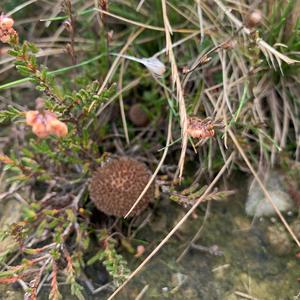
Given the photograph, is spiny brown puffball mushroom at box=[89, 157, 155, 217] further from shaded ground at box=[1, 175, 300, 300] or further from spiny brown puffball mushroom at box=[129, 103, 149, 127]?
spiny brown puffball mushroom at box=[129, 103, 149, 127]

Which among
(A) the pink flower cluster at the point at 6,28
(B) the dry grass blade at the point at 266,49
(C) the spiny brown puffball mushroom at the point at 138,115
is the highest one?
(A) the pink flower cluster at the point at 6,28

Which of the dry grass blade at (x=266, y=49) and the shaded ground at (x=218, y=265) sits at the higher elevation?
the dry grass blade at (x=266, y=49)

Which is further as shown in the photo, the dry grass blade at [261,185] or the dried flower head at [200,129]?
the dry grass blade at [261,185]

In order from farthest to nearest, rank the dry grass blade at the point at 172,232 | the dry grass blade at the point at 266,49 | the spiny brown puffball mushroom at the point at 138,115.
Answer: the spiny brown puffball mushroom at the point at 138,115
the dry grass blade at the point at 266,49
the dry grass blade at the point at 172,232

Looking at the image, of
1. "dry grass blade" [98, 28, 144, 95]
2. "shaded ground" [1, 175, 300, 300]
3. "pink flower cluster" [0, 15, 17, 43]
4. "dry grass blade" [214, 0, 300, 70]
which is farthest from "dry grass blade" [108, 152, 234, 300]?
"pink flower cluster" [0, 15, 17, 43]

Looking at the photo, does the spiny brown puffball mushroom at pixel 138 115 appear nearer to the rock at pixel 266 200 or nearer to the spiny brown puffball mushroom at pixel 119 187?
the spiny brown puffball mushroom at pixel 119 187

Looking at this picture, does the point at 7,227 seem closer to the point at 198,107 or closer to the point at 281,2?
the point at 198,107

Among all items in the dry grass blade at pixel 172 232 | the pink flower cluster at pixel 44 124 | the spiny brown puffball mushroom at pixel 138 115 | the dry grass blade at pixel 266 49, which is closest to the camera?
the pink flower cluster at pixel 44 124

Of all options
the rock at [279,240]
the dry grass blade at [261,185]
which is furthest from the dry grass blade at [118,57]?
the rock at [279,240]
